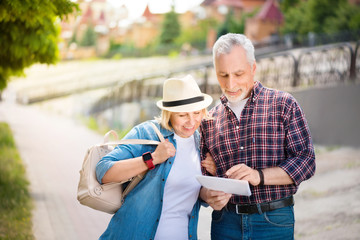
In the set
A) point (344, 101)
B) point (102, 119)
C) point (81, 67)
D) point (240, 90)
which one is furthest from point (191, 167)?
point (81, 67)

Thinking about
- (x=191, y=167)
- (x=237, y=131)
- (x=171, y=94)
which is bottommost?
(x=191, y=167)

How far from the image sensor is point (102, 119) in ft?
61.9

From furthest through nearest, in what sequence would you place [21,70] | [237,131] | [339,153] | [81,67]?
[81,67] → [339,153] → [21,70] → [237,131]

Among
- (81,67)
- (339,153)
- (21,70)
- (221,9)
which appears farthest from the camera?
(221,9)

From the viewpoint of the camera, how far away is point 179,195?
2701mm

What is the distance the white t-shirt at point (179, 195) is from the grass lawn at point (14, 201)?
3088 mm

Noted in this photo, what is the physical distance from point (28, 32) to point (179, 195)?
3900 mm

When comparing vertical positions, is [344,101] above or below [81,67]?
above

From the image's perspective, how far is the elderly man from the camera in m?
2.55

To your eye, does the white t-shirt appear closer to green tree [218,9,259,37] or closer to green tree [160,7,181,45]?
green tree [218,9,259,37]

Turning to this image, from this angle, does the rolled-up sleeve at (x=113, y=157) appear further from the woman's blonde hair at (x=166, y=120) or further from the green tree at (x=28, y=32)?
Result: the green tree at (x=28, y=32)

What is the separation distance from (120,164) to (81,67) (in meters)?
43.4

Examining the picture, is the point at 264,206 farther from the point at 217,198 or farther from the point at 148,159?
the point at 148,159

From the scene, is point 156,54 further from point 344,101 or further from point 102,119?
point 344,101
